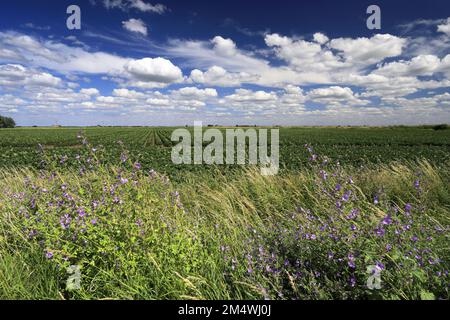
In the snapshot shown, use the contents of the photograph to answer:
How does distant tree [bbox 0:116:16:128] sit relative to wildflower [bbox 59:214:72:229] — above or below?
above

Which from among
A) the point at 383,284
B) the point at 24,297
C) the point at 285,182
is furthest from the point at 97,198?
the point at 285,182

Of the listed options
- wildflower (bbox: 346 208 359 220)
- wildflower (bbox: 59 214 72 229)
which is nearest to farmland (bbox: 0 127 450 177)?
wildflower (bbox: 59 214 72 229)

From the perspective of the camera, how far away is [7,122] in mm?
127562

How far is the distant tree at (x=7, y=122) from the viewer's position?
→ 411ft

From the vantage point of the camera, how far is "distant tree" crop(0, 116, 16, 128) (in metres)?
125

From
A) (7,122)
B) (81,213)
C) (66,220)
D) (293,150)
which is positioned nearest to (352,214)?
(81,213)

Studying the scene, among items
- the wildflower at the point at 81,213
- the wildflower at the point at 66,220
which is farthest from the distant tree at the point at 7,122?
the wildflower at the point at 81,213

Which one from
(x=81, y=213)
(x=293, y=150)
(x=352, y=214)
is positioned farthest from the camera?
(x=293, y=150)

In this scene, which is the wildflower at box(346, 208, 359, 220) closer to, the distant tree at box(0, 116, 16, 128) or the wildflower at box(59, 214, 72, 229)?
the wildflower at box(59, 214, 72, 229)

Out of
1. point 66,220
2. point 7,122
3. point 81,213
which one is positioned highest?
point 7,122

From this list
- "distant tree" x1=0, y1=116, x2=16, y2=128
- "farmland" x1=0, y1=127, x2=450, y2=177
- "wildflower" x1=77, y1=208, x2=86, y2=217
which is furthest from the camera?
"distant tree" x1=0, y1=116, x2=16, y2=128

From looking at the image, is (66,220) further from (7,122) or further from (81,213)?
(7,122)
